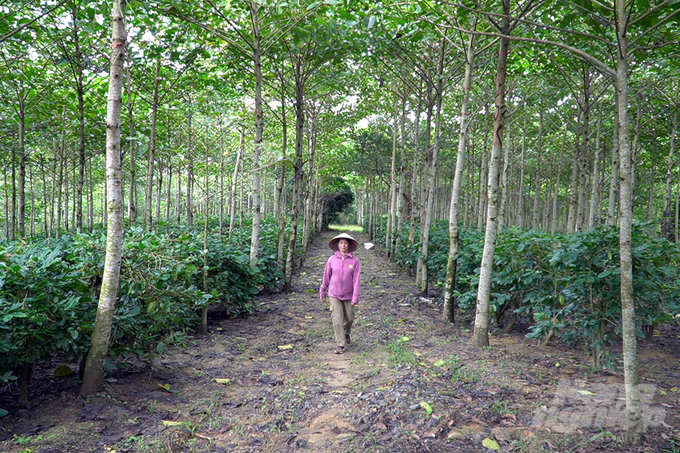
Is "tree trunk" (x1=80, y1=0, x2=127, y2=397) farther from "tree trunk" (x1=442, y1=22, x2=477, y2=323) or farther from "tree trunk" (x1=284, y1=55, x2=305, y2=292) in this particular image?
"tree trunk" (x1=284, y1=55, x2=305, y2=292)

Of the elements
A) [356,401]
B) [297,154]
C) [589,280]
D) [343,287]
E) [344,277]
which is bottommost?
[356,401]

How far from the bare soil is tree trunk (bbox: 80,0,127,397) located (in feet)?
1.18

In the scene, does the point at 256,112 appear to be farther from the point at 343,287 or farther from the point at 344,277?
the point at 343,287

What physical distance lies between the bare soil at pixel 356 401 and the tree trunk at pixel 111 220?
1.18 feet

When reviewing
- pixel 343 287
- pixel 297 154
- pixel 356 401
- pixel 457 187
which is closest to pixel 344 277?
pixel 343 287

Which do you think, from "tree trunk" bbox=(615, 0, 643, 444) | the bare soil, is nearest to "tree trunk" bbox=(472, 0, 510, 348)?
the bare soil

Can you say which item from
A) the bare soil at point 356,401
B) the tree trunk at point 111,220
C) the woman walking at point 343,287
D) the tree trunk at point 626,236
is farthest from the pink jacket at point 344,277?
the tree trunk at point 626,236

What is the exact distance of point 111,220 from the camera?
133 inches

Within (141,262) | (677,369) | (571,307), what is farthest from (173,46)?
(677,369)

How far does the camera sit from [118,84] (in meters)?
3.43

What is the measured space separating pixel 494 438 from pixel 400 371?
5.13ft

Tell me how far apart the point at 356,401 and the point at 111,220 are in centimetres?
Result: 280

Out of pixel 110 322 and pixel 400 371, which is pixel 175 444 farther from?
pixel 400 371

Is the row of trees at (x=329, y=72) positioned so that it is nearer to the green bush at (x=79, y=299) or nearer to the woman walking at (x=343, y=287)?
the green bush at (x=79, y=299)
